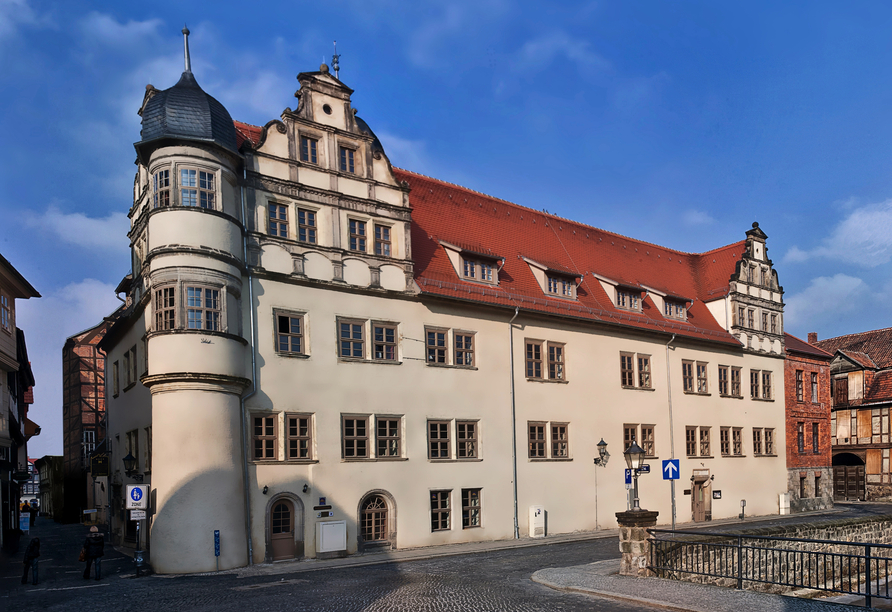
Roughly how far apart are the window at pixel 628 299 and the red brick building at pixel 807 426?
12813mm

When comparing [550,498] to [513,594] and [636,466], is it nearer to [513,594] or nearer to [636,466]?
[636,466]

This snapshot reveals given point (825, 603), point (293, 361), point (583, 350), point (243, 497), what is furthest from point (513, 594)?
point (583, 350)

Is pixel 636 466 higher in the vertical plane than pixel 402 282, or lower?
lower

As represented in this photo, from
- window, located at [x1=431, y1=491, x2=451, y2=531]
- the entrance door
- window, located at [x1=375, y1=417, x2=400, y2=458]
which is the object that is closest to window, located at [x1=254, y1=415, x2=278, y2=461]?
the entrance door

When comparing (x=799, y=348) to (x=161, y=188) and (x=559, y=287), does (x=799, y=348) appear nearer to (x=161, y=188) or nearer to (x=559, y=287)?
(x=559, y=287)

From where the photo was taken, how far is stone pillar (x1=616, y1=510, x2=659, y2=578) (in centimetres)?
1709

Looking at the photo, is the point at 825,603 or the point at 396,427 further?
the point at 396,427

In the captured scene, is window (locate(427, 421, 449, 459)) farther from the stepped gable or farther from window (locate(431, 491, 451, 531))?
the stepped gable

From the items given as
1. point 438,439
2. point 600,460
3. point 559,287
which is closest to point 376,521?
point 438,439

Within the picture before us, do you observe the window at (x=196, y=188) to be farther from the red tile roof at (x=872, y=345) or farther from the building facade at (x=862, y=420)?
the red tile roof at (x=872, y=345)

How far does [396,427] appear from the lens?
25.6 m

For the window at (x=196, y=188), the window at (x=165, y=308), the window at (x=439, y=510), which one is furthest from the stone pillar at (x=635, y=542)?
the window at (x=196, y=188)

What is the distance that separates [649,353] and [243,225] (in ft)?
64.6

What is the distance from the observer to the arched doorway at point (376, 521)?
78.8 ft
